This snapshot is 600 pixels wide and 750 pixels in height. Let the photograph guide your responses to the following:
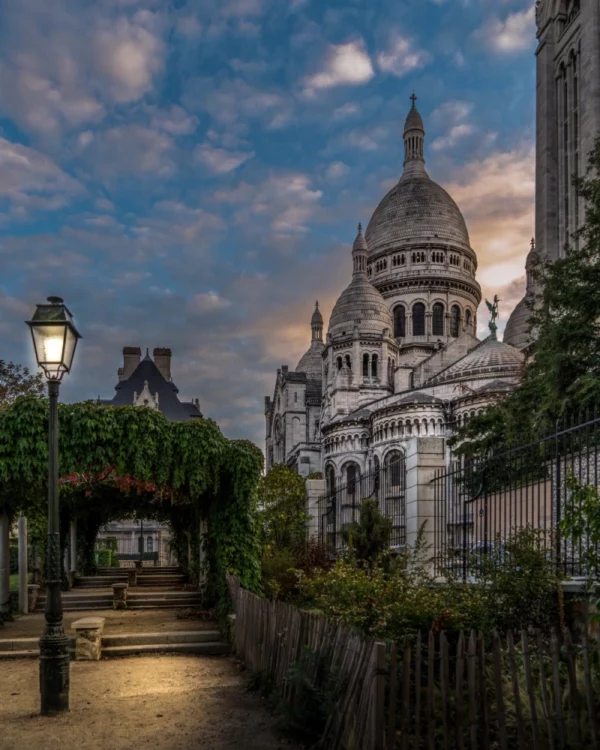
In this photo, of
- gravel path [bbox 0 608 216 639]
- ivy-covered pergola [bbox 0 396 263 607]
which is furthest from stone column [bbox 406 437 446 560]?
gravel path [bbox 0 608 216 639]

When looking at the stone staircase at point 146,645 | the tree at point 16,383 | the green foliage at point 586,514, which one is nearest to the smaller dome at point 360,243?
the tree at point 16,383

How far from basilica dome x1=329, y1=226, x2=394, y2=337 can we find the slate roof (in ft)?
51.4

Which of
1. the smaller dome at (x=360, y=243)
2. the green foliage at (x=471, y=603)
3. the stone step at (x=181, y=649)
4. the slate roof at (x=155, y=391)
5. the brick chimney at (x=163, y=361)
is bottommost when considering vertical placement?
Result: the stone step at (x=181, y=649)

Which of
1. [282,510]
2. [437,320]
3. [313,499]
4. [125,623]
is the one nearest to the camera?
[125,623]

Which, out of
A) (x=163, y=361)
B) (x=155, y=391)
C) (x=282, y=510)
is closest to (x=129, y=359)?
(x=163, y=361)

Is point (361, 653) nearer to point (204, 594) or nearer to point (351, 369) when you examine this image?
point (204, 594)

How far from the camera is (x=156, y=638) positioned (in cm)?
1263

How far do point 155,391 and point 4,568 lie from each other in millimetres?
40899

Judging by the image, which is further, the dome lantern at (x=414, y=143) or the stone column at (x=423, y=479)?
the dome lantern at (x=414, y=143)

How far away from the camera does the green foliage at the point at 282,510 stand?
18141 millimetres

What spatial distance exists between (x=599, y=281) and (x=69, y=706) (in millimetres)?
19615

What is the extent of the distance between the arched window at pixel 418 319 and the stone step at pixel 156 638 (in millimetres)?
62592

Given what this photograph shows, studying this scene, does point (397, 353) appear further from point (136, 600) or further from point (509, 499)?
point (509, 499)

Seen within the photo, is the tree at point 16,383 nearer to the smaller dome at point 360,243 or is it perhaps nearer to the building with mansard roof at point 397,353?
the building with mansard roof at point 397,353
